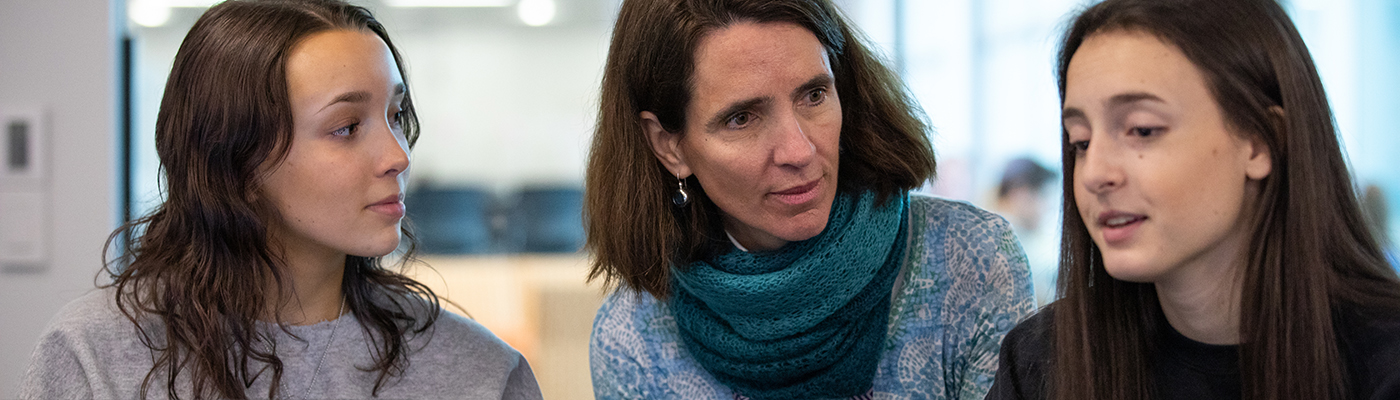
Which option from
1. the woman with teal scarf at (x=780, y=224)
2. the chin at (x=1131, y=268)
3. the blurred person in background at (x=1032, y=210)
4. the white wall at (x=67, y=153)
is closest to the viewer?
the chin at (x=1131, y=268)

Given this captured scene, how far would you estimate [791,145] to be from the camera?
146 centimetres

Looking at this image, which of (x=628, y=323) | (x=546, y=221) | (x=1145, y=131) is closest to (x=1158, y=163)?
(x=1145, y=131)

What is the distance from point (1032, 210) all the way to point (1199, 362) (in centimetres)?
337

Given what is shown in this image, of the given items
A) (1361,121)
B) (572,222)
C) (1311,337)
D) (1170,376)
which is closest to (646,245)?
(1170,376)

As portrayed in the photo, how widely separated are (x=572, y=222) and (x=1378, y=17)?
2.93 meters

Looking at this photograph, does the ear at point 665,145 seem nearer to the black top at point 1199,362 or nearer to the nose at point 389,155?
the nose at point 389,155

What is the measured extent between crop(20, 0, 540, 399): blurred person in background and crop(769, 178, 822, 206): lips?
23.1 inches

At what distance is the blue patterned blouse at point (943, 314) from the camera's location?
5.14 feet

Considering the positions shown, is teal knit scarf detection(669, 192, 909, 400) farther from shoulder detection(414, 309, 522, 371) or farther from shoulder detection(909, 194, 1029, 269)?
shoulder detection(414, 309, 522, 371)

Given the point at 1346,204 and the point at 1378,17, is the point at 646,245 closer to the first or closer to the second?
the point at 1346,204

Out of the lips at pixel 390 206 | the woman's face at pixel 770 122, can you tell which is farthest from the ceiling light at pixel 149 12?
the woman's face at pixel 770 122

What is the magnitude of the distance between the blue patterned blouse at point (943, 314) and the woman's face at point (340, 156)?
1.65 ft

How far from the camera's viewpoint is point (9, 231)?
2914 millimetres

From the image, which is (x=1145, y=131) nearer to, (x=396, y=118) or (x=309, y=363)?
(x=396, y=118)
